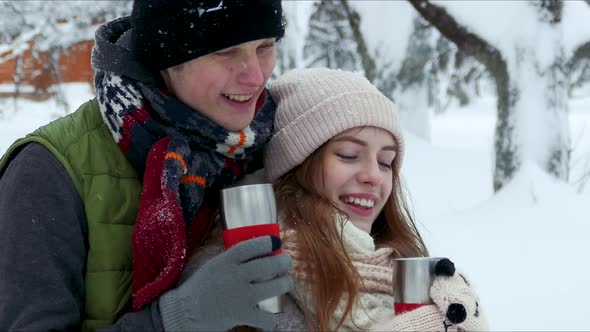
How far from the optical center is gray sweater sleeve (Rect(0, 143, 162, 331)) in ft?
5.59

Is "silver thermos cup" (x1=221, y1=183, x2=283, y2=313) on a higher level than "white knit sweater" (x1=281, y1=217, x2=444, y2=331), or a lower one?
higher

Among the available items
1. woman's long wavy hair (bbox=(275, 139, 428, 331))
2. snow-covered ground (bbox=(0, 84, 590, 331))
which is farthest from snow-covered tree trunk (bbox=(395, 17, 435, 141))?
woman's long wavy hair (bbox=(275, 139, 428, 331))

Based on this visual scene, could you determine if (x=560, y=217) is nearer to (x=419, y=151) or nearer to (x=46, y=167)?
(x=46, y=167)

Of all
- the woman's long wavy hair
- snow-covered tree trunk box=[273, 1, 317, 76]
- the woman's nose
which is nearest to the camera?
the woman's long wavy hair

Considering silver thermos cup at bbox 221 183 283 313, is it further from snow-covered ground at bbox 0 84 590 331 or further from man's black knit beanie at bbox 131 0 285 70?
snow-covered ground at bbox 0 84 590 331

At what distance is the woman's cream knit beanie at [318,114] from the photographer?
2.28 metres

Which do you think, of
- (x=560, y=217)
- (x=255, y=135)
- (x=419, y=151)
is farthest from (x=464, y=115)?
(x=255, y=135)

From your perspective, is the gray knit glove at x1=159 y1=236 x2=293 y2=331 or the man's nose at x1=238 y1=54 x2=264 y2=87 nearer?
the gray knit glove at x1=159 y1=236 x2=293 y2=331

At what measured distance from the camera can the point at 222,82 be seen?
1922 millimetres

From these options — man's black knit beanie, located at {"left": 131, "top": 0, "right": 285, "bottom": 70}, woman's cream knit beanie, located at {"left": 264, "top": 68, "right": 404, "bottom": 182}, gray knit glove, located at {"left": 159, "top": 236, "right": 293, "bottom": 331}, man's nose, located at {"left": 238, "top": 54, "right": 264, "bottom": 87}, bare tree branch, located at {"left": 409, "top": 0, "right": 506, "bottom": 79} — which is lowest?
gray knit glove, located at {"left": 159, "top": 236, "right": 293, "bottom": 331}

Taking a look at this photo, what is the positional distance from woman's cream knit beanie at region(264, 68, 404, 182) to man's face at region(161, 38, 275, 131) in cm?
35

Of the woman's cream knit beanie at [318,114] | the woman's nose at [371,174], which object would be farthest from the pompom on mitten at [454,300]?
the woman's cream knit beanie at [318,114]

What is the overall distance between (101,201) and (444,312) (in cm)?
94

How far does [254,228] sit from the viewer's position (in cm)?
172
